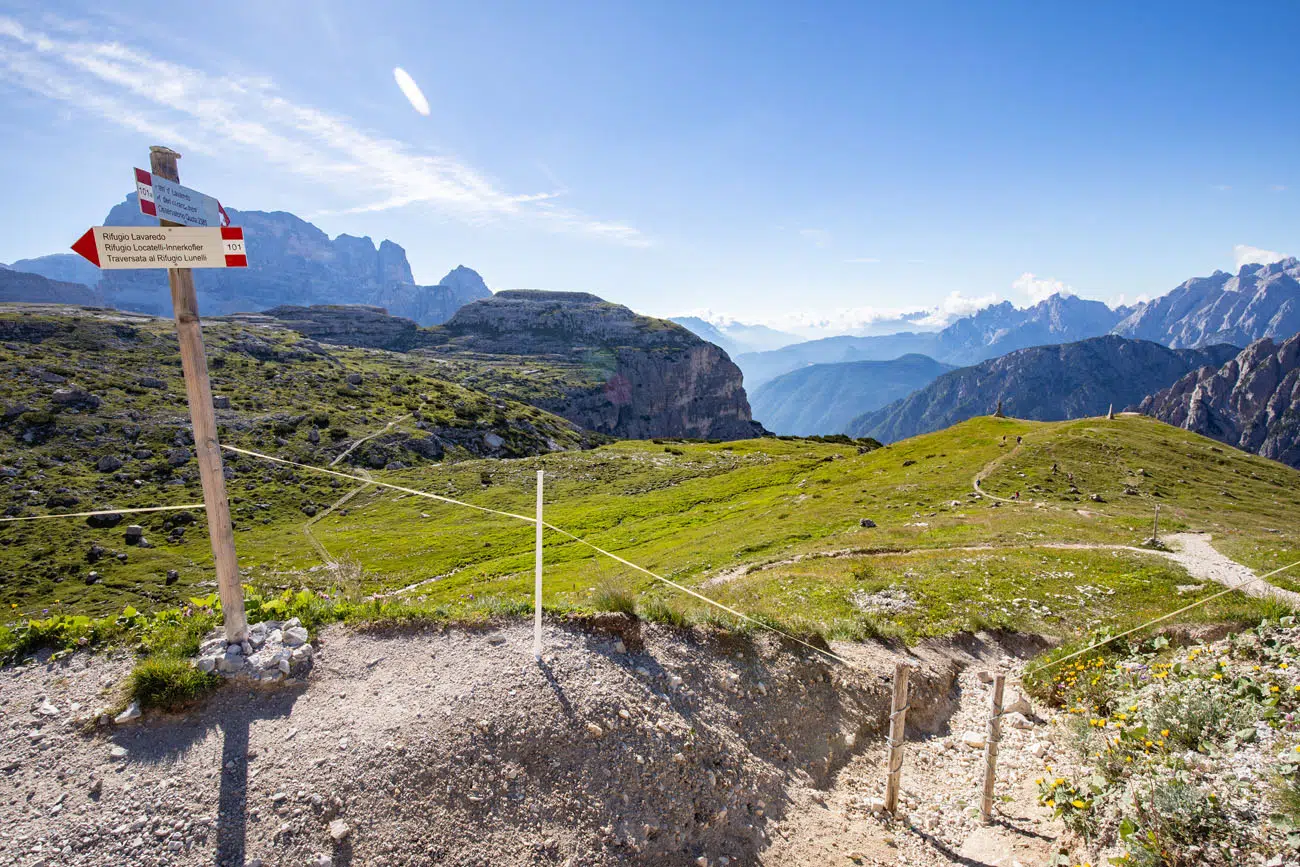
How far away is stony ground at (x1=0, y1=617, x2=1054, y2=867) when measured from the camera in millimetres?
7734

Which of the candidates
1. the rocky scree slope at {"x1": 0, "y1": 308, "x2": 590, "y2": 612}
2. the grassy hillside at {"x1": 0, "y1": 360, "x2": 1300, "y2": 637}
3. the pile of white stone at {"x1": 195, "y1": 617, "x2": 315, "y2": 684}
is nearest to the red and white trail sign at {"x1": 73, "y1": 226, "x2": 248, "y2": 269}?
the pile of white stone at {"x1": 195, "y1": 617, "x2": 315, "y2": 684}

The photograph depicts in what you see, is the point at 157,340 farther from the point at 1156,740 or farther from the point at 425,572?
the point at 1156,740

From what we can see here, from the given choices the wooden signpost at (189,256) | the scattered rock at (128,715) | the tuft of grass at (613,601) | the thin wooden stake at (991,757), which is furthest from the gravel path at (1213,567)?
the scattered rock at (128,715)

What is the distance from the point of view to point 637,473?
7550cm

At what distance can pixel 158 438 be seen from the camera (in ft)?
240

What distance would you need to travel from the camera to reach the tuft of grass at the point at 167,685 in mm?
9312

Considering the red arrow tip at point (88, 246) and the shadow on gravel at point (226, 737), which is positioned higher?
the red arrow tip at point (88, 246)

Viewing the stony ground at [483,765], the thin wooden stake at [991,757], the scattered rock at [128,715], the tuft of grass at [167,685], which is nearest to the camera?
the stony ground at [483,765]

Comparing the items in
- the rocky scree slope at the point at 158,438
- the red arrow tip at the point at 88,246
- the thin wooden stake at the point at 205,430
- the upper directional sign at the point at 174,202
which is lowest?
the rocky scree slope at the point at 158,438

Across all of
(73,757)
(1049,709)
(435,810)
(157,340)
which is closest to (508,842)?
(435,810)

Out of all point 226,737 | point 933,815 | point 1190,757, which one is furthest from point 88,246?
point 1190,757

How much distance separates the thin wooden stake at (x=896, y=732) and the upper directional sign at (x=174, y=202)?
45.2ft

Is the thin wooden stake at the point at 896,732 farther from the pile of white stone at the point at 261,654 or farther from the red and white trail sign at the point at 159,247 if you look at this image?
Answer: the red and white trail sign at the point at 159,247

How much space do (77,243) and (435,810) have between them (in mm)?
10433
